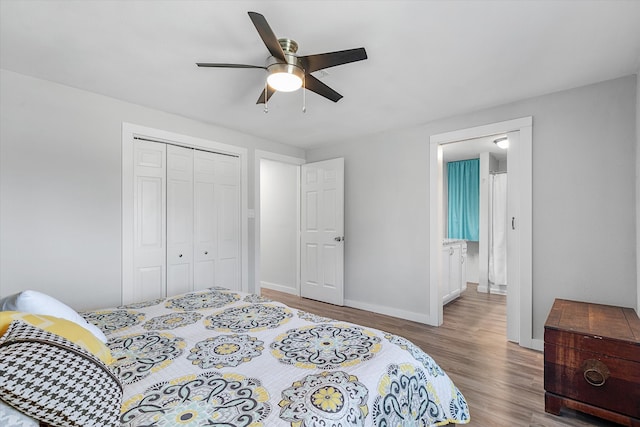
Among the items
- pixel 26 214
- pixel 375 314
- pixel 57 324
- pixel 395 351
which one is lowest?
pixel 375 314

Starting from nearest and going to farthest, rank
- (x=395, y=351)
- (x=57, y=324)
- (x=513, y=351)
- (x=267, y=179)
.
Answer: (x=57, y=324), (x=395, y=351), (x=513, y=351), (x=267, y=179)

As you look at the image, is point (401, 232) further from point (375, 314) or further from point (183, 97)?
point (183, 97)

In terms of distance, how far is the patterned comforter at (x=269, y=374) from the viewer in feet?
3.15

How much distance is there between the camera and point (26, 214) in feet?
7.74

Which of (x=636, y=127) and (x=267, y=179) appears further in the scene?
(x=267, y=179)

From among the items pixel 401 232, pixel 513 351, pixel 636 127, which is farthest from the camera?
pixel 401 232

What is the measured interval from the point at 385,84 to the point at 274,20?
1.16 metres

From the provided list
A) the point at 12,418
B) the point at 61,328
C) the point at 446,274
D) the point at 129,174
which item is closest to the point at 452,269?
the point at 446,274

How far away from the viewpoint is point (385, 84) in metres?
2.54

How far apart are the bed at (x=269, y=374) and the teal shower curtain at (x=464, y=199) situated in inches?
186

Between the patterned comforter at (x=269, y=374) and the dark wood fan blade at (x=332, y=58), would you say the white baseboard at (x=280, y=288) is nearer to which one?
the patterned comforter at (x=269, y=374)

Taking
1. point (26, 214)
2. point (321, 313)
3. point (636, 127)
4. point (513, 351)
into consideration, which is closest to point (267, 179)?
point (321, 313)

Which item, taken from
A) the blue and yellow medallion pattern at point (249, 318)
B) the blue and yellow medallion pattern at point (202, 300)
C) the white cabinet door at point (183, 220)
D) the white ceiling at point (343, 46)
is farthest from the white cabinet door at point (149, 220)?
the blue and yellow medallion pattern at point (249, 318)

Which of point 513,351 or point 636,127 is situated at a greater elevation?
point 636,127
